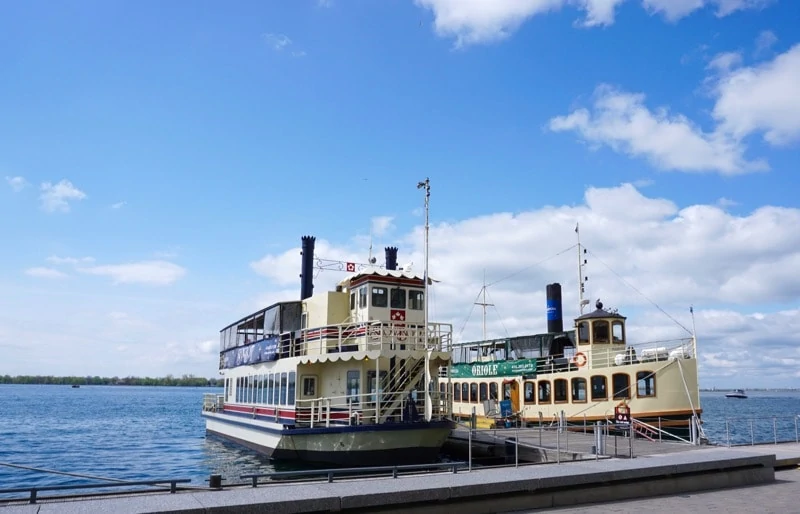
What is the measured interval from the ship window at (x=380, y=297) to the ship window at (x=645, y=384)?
12446mm

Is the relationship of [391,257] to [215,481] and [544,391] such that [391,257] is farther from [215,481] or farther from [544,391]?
[215,481]

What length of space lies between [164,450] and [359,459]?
18.4 meters

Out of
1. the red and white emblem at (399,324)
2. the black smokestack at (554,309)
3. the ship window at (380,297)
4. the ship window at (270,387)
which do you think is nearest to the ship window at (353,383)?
the red and white emblem at (399,324)

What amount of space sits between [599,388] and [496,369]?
870 cm

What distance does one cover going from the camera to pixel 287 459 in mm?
23641

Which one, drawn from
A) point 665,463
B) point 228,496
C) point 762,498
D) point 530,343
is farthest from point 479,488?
point 530,343

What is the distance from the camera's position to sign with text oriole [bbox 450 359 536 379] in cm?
3550

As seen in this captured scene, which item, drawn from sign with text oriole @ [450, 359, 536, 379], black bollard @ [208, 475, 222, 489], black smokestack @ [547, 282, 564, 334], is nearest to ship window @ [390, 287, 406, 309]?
sign with text oriole @ [450, 359, 536, 379]

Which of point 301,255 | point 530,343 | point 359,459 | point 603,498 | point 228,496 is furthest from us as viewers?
point 530,343

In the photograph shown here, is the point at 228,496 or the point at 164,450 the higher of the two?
the point at 228,496

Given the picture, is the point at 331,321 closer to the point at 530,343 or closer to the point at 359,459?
the point at 359,459

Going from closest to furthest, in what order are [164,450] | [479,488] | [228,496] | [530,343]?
[228,496]
[479,488]
[164,450]
[530,343]

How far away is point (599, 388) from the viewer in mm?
30438

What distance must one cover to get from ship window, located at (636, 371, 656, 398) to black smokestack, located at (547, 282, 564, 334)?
9.11 m
